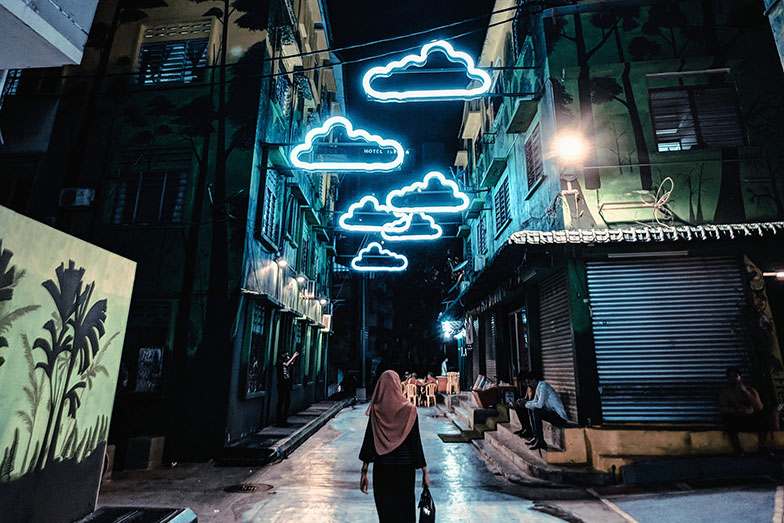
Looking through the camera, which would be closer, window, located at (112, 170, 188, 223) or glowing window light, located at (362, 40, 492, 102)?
glowing window light, located at (362, 40, 492, 102)

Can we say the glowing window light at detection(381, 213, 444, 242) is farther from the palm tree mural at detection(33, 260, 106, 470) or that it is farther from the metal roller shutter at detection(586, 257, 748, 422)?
the palm tree mural at detection(33, 260, 106, 470)

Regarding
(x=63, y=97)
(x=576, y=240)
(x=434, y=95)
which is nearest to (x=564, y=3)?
(x=434, y=95)

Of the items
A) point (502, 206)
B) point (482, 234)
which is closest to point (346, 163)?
point (502, 206)

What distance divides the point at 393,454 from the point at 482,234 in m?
14.7

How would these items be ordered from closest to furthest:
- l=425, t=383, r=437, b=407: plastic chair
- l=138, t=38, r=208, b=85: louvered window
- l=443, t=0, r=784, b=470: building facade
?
1. l=443, t=0, r=784, b=470: building facade
2. l=138, t=38, r=208, b=85: louvered window
3. l=425, t=383, r=437, b=407: plastic chair

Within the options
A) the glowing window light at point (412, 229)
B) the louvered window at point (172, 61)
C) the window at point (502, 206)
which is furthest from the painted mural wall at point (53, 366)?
the glowing window light at point (412, 229)

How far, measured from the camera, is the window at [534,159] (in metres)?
10.1

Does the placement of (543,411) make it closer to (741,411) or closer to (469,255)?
(741,411)

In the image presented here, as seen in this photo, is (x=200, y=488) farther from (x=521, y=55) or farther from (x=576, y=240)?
(x=521, y=55)

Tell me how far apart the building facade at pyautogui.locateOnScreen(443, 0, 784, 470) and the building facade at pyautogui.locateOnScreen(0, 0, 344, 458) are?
6.93 metres

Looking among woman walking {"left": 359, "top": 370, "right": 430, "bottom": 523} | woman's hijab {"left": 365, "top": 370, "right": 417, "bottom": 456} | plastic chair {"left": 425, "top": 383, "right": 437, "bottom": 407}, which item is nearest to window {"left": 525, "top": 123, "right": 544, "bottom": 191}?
woman's hijab {"left": 365, "top": 370, "right": 417, "bottom": 456}

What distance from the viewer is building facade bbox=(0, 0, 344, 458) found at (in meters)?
9.73

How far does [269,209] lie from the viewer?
40.2 feet

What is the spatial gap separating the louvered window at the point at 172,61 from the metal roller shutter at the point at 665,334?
12.1 meters
